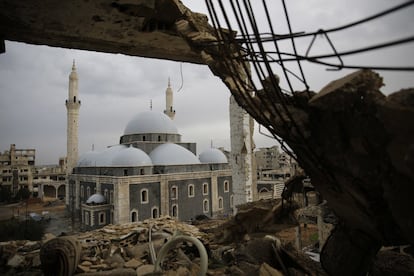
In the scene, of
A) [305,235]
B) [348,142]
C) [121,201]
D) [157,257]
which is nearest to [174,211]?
Answer: [121,201]

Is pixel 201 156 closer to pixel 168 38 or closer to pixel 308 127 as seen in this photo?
pixel 168 38

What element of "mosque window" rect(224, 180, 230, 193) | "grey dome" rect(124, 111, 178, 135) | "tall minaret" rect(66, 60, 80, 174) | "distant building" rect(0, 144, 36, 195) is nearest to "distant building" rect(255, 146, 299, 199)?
"mosque window" rect(224, 180, 230, 193)

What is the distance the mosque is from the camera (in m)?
17.0

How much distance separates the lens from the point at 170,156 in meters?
20.3

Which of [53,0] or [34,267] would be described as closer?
[53,0]

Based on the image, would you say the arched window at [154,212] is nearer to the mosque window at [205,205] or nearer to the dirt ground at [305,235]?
the mosque window at [205,205]

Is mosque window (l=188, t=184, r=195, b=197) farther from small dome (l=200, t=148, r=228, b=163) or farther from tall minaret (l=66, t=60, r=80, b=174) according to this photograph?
tall minaret (l=66, t=60, r=80, b=174)

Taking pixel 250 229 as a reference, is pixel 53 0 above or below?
above

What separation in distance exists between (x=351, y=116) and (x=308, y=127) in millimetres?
296

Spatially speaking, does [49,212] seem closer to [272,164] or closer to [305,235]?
[305,235]

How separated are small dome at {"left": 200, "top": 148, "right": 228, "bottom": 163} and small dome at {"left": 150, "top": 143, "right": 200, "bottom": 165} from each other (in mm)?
2493

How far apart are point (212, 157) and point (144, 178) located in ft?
26.5

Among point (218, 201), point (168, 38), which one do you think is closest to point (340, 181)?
point (168, 38)

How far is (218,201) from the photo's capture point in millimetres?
22094
